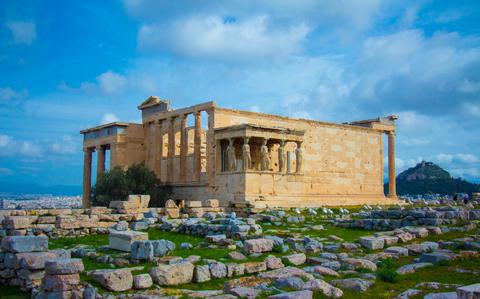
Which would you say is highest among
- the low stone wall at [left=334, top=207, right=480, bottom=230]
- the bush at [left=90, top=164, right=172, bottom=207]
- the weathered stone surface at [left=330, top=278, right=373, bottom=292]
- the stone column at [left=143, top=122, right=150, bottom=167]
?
the stone column at [left=143, top=122, right=150, bottom=167]

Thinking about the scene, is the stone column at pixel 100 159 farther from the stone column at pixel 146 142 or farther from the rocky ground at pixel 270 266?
the rocky ground at pixel 270 266

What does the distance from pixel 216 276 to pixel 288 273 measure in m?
1.27

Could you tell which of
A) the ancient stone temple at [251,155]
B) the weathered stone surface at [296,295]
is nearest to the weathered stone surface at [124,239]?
the weathered stone surface at [296,295]

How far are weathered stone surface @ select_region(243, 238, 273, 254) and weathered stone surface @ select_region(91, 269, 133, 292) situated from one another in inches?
144

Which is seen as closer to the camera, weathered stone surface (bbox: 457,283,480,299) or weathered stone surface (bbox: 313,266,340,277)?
weathered stone surface (bbox: 457,283,480,299)

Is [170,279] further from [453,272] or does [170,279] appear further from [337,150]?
[337,150]

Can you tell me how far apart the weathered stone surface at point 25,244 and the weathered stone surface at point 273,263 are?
4.13m

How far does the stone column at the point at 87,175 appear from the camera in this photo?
3433 cm

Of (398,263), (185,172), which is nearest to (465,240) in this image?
(398,263)

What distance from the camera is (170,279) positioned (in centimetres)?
836

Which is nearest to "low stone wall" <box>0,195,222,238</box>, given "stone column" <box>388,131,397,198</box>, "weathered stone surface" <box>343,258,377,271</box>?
"weathered stone surface" <box>343,258,377,271</box>

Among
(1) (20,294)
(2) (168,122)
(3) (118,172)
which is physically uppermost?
(2) (168,122)

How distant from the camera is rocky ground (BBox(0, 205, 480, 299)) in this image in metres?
7.71

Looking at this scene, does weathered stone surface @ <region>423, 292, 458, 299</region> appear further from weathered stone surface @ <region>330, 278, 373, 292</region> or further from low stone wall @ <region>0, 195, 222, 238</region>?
low stone wall @ <region>0, 195, 222, 238</region>
